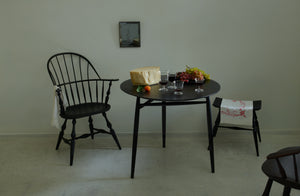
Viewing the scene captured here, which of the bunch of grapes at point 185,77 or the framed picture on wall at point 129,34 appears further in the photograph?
the framed picture on wall at point 129,34

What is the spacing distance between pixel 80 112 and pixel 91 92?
20.0 inches

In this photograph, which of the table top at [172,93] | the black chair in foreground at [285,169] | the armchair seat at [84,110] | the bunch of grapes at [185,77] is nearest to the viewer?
the black chair in foreground at [285,169]

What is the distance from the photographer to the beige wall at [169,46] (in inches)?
107

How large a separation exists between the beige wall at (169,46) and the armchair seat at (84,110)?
0.37 m

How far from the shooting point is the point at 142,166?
244 centimetres

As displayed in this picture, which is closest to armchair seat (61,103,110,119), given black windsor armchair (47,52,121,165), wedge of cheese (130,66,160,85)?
black windsor armchair (47,52,121,165)

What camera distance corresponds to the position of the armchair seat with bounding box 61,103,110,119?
8.04 ft

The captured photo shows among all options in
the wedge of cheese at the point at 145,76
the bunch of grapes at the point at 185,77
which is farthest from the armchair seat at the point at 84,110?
the bunch of grapes at the point at 185,77

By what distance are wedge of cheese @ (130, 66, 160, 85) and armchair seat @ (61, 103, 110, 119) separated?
480mm

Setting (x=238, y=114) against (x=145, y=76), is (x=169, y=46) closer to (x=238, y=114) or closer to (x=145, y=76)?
(x=145, y=76)

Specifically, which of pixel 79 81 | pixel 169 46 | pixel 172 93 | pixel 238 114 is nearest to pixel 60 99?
pixel 79 81

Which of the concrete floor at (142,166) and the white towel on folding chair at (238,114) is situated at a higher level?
the white towel on folding chair at (238,114)

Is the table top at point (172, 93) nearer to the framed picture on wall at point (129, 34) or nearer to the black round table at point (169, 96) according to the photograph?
the black round table at point (169, 96)

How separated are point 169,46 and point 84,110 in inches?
43.5
